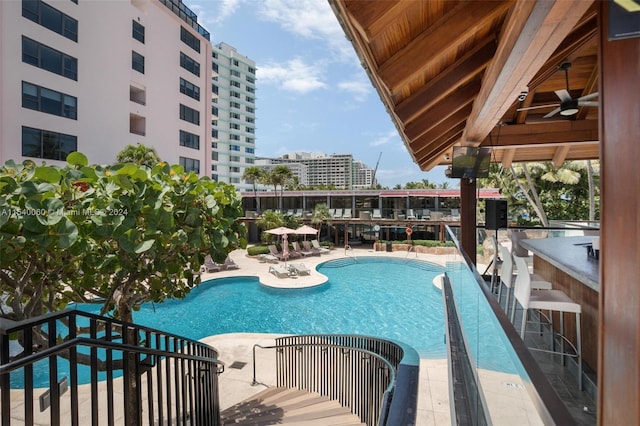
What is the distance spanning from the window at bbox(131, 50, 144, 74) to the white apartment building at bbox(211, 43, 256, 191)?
3916 cm

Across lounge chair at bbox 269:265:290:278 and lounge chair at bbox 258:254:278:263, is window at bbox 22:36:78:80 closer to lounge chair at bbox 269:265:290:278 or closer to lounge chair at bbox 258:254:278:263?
lounge chair at bbox 269:265:290:278

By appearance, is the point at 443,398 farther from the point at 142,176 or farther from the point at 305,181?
the point at 305,181

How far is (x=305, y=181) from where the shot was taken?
5325 inches

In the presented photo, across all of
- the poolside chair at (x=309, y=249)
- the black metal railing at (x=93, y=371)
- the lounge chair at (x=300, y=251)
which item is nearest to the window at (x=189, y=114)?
the lounge chair at (x=300, y=251)

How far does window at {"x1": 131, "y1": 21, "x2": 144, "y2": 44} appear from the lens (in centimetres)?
1909

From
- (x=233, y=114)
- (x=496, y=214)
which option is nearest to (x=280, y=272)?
(x=496, y=214)

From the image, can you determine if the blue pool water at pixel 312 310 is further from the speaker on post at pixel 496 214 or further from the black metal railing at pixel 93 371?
the black metal railing at pixel 93 371

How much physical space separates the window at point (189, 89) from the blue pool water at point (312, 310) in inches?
526

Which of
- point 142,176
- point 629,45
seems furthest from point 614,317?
point 142,176

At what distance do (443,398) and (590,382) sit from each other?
7.74ft

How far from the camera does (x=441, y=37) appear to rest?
212cm

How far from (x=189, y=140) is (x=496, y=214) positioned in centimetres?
2164

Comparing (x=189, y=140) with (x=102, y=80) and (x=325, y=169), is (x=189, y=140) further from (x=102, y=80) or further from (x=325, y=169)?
(x=325, y=169)

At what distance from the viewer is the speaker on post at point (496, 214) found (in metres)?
5.42
